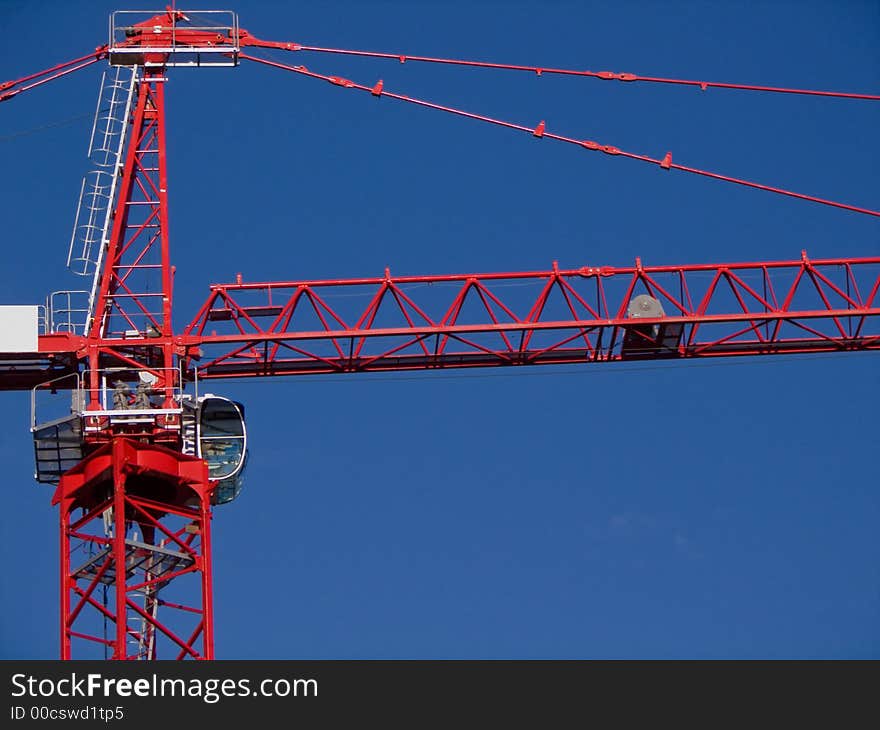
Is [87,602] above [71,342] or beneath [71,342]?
beneath

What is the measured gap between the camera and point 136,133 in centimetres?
11088

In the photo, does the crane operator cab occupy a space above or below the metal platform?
above

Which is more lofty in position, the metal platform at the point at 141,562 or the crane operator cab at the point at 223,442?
the crane operator cab at the point at 223,442

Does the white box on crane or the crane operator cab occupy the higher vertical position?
the white box on crane

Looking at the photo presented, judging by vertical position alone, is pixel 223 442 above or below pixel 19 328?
below

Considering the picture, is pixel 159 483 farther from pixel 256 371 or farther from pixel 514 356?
pixel 514 356

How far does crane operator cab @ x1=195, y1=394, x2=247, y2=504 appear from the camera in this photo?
10788cm

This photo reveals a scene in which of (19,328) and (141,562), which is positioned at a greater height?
(19,328)

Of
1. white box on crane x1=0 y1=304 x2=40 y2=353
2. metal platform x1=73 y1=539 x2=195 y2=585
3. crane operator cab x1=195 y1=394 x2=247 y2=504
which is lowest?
metal platform x1=73 y1=539 x2=195 y2=585

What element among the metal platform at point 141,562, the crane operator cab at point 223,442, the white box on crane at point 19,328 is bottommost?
the metal platform at point 141,562

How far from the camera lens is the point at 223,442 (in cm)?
10812

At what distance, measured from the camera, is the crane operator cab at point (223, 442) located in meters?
108

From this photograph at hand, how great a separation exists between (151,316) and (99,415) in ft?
17.1
